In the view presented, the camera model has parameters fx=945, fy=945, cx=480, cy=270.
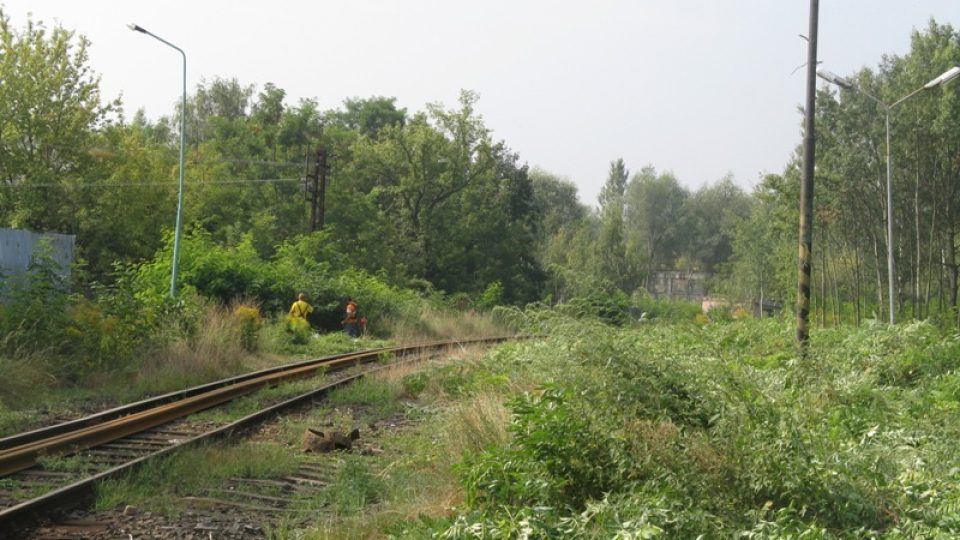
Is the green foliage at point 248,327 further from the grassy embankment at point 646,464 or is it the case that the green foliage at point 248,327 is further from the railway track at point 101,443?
the grassy embankment at point 646,464

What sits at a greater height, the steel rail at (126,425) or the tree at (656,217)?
the tree at (656,217)

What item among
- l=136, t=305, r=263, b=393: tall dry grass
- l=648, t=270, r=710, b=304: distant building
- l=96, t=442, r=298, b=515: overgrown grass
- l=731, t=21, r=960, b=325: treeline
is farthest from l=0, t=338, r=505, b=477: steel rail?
l=648, t=270, r=710, b=304: distant building

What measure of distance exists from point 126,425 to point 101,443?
0.82 meters

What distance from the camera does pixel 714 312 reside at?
23547 millimetres

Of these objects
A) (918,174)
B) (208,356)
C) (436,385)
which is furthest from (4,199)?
(918,174)

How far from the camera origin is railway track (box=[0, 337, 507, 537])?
7750 mm

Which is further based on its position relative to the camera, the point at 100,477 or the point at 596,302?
the point at 596,302

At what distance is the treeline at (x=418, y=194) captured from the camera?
113 ft

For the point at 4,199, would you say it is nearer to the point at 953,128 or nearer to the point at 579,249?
the point at 953,128

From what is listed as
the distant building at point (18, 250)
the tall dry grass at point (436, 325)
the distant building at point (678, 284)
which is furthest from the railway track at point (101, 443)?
the distant building at point (678, 284)

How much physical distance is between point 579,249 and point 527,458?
66575mm

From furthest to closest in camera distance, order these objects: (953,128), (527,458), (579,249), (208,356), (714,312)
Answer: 1. (579,249)
2. (953,128)
3. (714,312)
4. (208,356)
5. (527,458)

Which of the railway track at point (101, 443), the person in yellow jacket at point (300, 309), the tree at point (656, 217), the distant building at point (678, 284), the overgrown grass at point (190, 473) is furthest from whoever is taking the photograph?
the tree at point (656, 217)

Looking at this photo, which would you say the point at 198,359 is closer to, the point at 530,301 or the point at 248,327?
the point at 248,327
